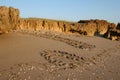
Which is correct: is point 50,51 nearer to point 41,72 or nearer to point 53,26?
point 41,72

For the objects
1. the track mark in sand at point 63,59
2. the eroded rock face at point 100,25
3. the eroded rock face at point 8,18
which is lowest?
the eroded rock face at point 100,25

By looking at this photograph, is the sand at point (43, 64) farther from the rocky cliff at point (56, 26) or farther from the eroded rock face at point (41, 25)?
the rocky cliff at point (56, 26)

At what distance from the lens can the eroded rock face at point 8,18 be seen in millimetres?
11594

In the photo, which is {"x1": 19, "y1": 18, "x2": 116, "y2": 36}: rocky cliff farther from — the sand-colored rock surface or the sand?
the sand

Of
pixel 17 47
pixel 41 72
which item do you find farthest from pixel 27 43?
pixel 41 72

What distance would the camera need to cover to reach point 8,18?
12070mm

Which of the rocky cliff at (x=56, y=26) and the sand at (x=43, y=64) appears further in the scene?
the rocky cliff at (x=56, y=26)

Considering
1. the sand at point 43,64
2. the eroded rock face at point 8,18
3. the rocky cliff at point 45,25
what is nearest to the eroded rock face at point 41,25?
the rocky cliff at point 45,25

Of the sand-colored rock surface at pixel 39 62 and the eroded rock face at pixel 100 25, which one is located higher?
the sand-colored rock surface at pixel 39 62

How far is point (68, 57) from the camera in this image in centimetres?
1137

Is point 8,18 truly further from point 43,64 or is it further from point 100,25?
point 100,25

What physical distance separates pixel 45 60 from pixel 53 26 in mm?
21899

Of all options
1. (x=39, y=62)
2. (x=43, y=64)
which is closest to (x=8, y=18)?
(x=39, y=62)

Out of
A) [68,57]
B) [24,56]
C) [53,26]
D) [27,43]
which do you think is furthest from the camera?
[53,26]
